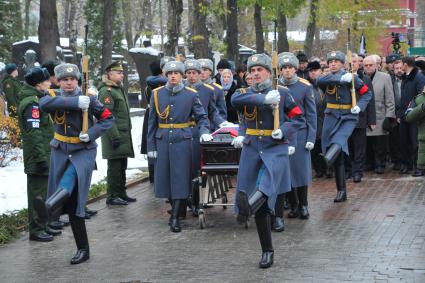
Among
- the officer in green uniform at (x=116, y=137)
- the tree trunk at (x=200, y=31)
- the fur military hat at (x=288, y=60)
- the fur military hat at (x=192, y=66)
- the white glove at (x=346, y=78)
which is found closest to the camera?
the fur military hat at (x=288, y=60)

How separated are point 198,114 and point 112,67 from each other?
2.18 metres

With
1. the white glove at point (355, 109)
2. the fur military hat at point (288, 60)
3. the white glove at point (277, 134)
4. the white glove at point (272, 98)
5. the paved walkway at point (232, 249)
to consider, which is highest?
the fur military hat at point (288, 60)

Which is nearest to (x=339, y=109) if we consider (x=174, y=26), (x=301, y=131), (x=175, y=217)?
(x=301, y=131)

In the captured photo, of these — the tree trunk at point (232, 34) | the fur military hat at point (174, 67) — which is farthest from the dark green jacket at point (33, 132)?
the tree trunk at point (232, 34)

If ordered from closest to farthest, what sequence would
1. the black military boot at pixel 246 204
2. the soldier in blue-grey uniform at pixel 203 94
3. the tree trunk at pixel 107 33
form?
the black military boot at pixel 246 204 < the soldier in blue-grey uniform at pixel 203 94 < the tree trunk at pixel 107 33

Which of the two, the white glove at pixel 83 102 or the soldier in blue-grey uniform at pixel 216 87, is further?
the soldier in blue-grey uniform at pixel 216 87

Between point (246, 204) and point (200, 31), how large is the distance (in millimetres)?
14714

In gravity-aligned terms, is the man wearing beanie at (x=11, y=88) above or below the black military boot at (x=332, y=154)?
above

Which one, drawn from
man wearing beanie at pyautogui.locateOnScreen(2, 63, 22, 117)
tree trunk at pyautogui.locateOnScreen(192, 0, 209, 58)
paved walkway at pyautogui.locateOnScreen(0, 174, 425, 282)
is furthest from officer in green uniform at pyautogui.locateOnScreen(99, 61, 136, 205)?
tree trunk at pyautogui.locateOnScreen(192, 0, 209, 58)

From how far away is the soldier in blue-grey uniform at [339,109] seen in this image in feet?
44.8

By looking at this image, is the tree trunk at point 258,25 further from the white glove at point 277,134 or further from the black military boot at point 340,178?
the white glove at point 277,134

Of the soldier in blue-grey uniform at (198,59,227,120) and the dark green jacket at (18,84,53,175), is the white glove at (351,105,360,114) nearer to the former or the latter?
the soldier in blue-grey uniform at (198,59,227,120)

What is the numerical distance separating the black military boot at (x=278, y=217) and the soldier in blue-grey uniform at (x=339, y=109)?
83.9 inches

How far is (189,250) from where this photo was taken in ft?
34.3
